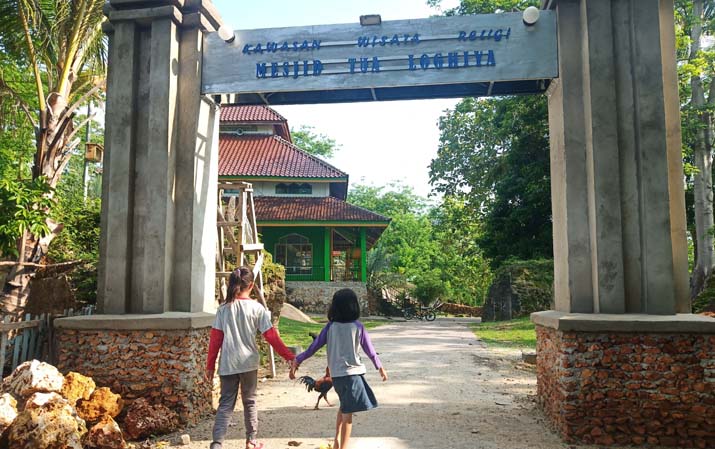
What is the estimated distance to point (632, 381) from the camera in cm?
534

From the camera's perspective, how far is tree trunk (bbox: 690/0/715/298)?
53.6ft

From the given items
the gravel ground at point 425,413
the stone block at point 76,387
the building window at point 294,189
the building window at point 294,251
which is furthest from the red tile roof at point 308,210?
the stone block at point 76,387

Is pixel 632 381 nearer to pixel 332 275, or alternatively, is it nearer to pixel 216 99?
pixel 216 99

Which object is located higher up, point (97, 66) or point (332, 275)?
point (97, 66)

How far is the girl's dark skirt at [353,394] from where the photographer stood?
4.69 m

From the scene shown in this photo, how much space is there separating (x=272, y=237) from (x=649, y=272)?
22747 mm

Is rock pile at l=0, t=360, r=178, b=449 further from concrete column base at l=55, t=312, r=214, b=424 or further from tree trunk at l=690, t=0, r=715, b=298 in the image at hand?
tree trunk at l=690, t=0, r=715, b=298

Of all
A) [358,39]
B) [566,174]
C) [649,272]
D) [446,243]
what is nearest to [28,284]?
[358,39]

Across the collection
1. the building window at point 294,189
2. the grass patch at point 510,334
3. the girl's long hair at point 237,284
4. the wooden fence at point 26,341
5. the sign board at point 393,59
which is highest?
the building window at point 294,189

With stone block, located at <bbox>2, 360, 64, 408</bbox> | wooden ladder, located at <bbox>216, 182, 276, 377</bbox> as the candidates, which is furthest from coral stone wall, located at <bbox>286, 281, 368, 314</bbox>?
stone block, located at <bbox>2, 360, 64, 408</bbox>

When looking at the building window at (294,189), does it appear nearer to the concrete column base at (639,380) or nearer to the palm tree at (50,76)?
the palm tree at (50,76)

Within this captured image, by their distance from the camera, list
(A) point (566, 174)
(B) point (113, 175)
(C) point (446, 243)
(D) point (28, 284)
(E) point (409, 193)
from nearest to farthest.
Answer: (A) point (566, 174)
(B) point (113, 175)
(D) point (28, 284)
(C) point (446, 243)
(E) point (409, 193)

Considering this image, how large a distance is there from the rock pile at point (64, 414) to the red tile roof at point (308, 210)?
1939 centimetres

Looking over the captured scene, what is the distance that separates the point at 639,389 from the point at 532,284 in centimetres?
1646
